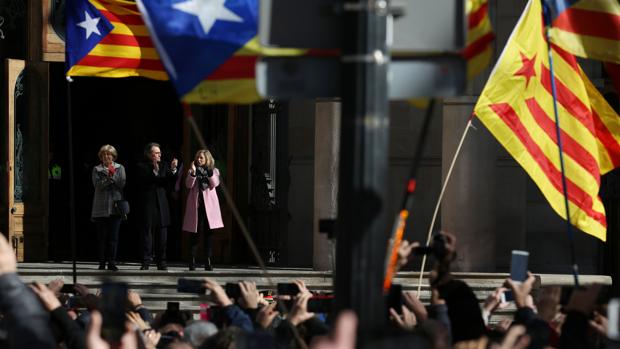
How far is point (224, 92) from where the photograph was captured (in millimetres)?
7453

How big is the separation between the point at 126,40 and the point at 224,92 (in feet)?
17.9

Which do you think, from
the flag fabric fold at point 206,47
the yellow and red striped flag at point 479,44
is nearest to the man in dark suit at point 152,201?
the flag fabric fold at point 206,47

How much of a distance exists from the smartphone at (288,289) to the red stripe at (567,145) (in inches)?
133

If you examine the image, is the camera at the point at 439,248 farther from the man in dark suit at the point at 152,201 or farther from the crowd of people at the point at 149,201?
the man in dark suit at the point at 152,201

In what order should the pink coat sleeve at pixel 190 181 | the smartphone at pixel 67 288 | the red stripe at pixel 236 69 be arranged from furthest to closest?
the pink coat sleeve at pixel 190 181, the smartphone at pixel 67 288, the red stripe at pixel 236 69

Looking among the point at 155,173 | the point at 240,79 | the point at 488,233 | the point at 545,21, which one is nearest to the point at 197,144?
the point at 155,173

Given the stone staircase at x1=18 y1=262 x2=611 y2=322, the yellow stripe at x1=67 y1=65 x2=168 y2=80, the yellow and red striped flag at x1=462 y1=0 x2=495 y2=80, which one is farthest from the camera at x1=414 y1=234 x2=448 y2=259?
the stone staircase at x1=18 y1=262 x2=611 y2=322

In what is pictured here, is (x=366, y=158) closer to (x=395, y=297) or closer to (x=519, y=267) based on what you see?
(x=395, y=297)

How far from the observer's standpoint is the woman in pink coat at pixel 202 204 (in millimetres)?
16281

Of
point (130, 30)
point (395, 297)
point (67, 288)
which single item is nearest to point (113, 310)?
point (395, 297)

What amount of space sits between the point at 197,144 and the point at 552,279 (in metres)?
4.85

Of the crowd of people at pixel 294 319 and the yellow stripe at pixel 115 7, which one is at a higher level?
the yellow stripe at pixel 115 7

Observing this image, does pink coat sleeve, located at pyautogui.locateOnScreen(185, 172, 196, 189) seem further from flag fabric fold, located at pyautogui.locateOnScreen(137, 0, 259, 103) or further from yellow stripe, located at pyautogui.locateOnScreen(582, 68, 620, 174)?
flag fabric fold, located at pyautogui.locateOnScreen(137, 0, 259, 103)

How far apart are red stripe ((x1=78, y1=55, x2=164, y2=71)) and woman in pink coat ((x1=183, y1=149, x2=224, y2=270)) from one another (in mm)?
3445
